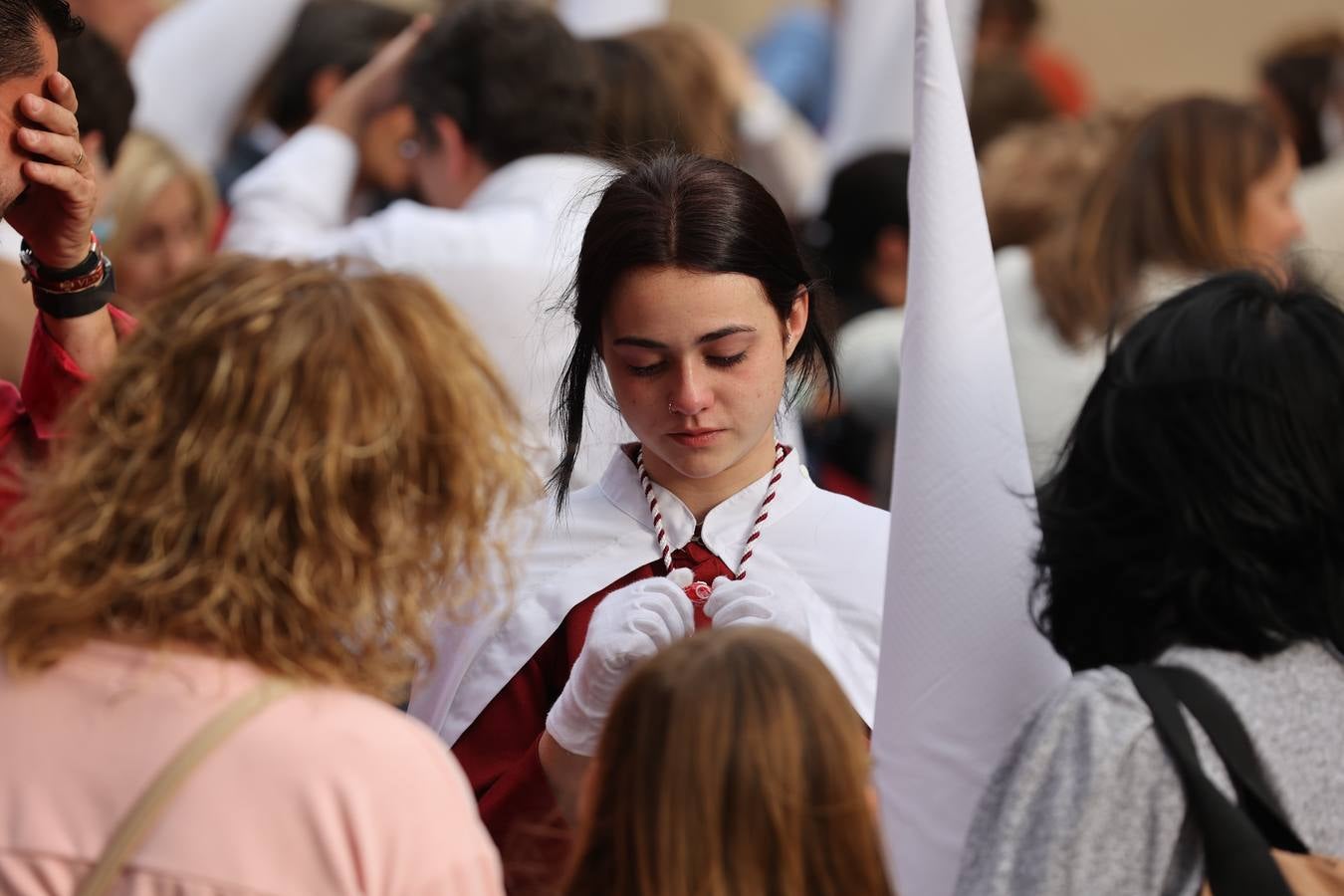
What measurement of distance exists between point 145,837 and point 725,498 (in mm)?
1148

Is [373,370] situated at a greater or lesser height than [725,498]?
greater

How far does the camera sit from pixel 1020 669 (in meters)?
2.18

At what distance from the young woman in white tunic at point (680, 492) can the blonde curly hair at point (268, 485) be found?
713 mm

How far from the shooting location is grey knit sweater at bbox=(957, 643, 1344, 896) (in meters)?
1.78

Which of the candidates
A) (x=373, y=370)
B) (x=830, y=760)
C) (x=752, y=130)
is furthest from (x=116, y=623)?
(x=752, y=130)

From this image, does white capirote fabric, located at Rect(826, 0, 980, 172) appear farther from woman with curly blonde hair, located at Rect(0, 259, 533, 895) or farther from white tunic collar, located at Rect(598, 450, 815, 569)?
woman with curly blonde hair, located at Rect(0, 259, 533, 895)

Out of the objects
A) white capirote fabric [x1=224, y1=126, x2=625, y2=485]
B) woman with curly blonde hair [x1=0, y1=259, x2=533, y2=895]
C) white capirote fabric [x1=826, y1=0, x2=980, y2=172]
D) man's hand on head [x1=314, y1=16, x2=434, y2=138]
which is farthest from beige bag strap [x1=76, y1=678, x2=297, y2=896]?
white capirote fabric [x1=826, y1=0, x2=980, y2=172]

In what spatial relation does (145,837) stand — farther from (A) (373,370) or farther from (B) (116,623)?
(A) (373,370)

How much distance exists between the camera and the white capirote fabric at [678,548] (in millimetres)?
2459

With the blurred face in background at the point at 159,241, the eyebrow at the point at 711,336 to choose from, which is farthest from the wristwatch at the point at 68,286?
the blurred face in background at the point at 159,241

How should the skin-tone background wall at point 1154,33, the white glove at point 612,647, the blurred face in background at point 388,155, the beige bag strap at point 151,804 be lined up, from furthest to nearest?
1. the skin-tone background wall at point 1154,33
2. the blurred face in background at point 388,155
3. the white glove at point 612,647
4. the beige bag strap at point 151,804

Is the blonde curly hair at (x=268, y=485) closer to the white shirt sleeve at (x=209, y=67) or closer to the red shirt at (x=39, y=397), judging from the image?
the red shirt at (x=39, y=397)

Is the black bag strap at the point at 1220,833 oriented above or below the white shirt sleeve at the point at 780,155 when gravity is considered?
below

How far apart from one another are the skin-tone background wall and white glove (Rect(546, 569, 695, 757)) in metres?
7.93
